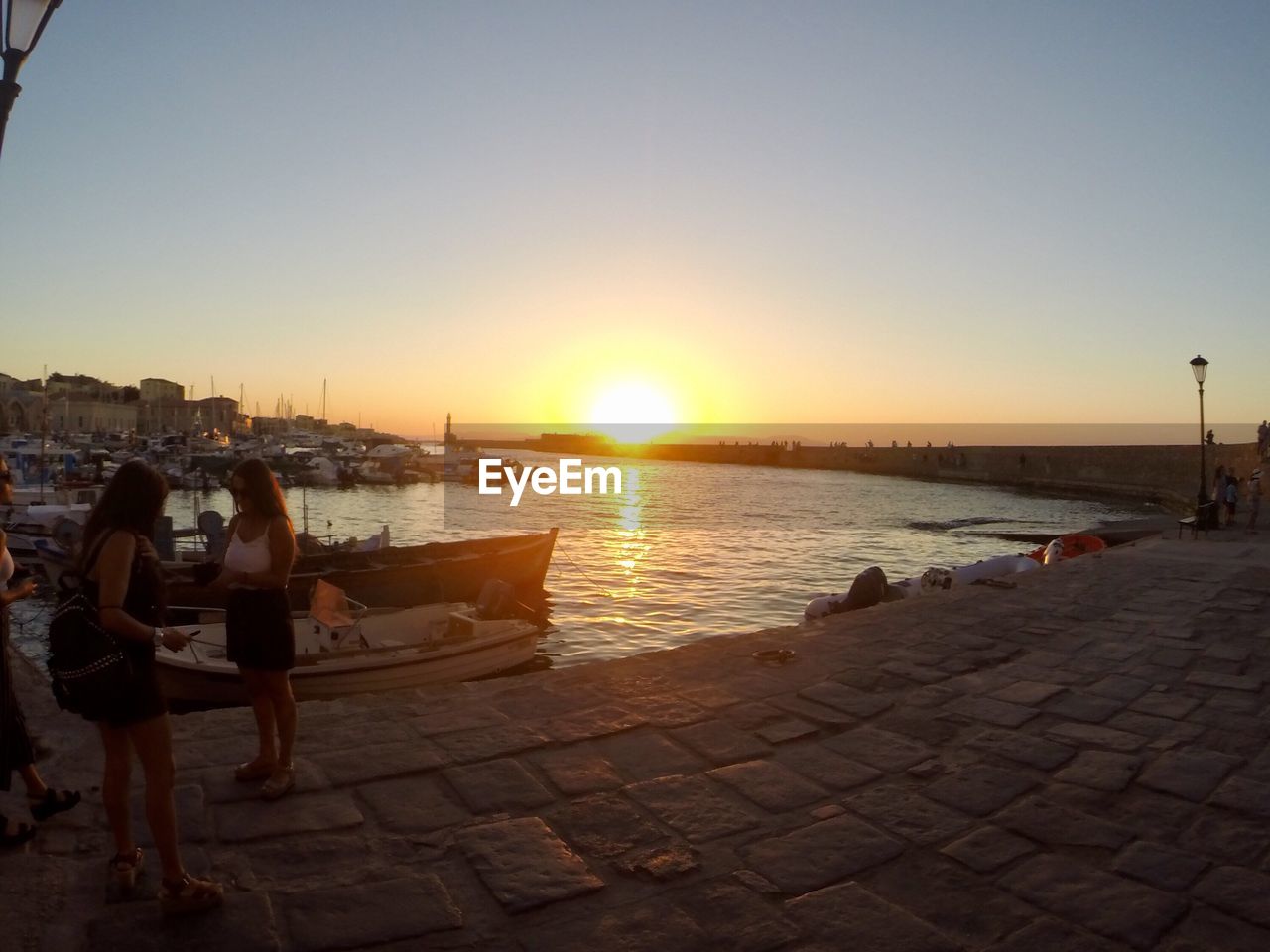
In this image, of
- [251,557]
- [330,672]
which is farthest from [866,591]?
[251,557]

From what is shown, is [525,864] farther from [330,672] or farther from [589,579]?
[589,579]

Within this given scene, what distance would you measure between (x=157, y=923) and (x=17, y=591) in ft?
4.89

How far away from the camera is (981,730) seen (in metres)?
4.48

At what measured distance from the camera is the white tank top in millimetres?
3604

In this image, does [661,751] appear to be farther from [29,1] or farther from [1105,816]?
[29,1]

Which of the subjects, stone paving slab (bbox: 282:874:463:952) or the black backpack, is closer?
stone paving slab (bbox: 282:874:463:952)

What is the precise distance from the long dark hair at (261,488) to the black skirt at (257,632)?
35 cm

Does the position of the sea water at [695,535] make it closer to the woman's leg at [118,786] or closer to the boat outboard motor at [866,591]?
the boat outboard motor at [866,591]

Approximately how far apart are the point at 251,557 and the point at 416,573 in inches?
512

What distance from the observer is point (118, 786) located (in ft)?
9.15

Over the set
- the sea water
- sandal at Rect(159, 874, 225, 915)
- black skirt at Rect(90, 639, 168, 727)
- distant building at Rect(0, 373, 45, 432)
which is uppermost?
distant building at Rect(0, 373, 45, 432)

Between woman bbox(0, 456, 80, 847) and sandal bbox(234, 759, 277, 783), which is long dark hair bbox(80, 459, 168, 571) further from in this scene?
sandal bbox(234, 759, 277, 783)

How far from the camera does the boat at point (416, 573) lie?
50.1 ft

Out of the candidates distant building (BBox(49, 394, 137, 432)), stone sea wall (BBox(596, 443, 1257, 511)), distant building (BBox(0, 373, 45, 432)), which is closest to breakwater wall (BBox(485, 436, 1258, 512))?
stone sea wall (BBox(596, 443, 1257, 511))
